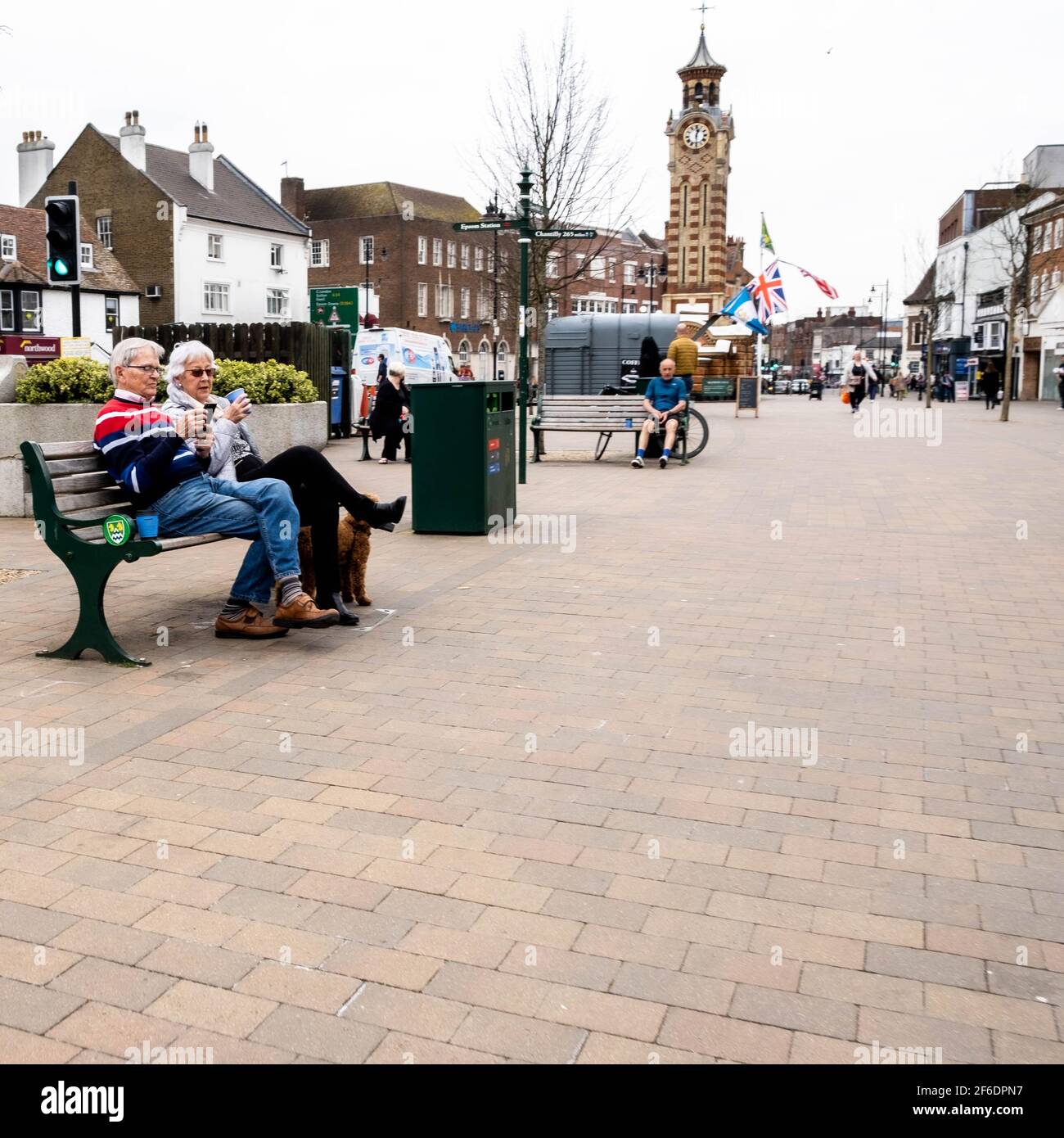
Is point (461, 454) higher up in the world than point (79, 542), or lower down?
higher up

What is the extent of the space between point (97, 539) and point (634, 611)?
3.14m

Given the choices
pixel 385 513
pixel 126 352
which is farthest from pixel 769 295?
pixel 126 352

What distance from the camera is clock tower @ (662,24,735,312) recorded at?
71.2 metres

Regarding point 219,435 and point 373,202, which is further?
point 373,202

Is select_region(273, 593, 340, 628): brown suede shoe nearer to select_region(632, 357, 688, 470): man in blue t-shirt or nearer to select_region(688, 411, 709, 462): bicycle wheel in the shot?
select_region(632, 357, 688, 470): man in blue t-shirt

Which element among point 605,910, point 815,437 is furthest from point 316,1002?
point 815,437

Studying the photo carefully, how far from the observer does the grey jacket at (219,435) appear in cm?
645

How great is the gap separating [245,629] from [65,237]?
854 centimetres

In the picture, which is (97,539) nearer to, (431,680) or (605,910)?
(431,680)

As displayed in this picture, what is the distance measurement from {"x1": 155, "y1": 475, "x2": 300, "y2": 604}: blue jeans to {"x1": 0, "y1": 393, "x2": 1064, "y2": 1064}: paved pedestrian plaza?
53 cm

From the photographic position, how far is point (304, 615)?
20.6ft

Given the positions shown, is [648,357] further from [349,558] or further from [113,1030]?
[113,1030]

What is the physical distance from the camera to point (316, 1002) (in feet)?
9.36

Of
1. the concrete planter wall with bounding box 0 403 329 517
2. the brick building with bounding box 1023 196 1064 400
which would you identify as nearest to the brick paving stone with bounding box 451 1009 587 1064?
the concrete planter wall with bounding box 0 403 329 517
